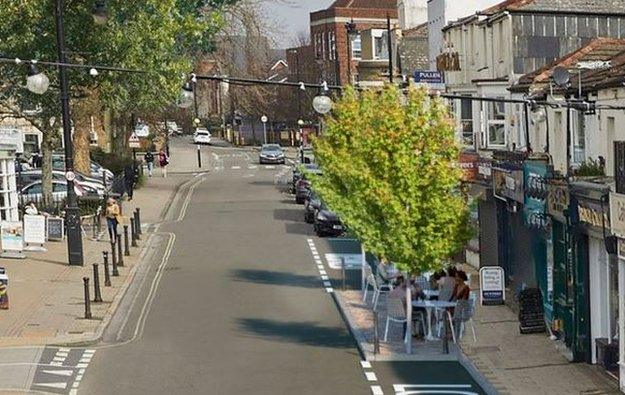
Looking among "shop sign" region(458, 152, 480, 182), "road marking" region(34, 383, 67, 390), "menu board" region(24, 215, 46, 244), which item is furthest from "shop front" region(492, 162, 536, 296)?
A: "menu board" region(24, 215, 46, 244)

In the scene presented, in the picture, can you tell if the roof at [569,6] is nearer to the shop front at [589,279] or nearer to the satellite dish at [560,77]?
the satellite dish at [560,77]

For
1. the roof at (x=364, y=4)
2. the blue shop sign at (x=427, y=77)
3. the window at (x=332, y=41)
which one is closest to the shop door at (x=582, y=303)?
the blue shop sign at (x=427, y=77)

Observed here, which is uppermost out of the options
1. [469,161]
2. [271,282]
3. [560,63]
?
[560,63]

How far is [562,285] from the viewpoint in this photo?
22703mm

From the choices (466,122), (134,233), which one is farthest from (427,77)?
(134,233)

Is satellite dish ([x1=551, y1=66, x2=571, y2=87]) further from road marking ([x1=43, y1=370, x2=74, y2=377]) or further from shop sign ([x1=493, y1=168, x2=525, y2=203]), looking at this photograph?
road marking ([x1=43, y1=370, x2=74, y2=377])

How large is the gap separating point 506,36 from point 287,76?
266 feet

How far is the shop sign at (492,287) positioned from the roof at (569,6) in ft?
27.9

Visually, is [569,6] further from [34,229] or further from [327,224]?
[34,229]

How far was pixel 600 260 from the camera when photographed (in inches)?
818

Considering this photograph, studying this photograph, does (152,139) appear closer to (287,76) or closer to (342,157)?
(287,76)

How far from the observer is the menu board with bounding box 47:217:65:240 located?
3897 centimetres

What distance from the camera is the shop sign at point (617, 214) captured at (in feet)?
59.7

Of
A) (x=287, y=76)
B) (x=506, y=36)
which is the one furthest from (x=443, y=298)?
(x=287, y=76)
